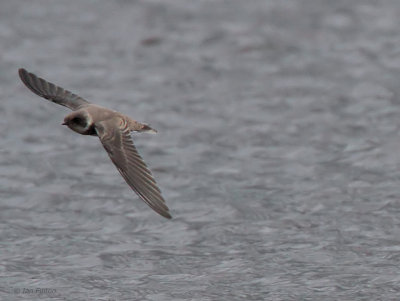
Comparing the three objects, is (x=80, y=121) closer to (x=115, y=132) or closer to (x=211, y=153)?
(x=115, y=132)

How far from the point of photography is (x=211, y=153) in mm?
7492

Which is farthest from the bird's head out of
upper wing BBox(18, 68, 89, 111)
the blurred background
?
the blurred background

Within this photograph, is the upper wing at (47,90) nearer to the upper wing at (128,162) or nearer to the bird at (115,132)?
the bird at (115,132)

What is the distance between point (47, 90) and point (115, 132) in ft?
1.52

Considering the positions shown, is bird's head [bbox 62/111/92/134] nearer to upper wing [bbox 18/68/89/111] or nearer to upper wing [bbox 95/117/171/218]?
upper wing [bbox 95/117/171/218]

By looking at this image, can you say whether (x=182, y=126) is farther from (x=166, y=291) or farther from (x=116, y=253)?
(x=166, y=291)

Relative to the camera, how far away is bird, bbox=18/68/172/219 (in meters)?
5.01

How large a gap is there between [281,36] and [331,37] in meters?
0.36

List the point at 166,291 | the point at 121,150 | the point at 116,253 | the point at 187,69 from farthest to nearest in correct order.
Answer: the point at 187,69, the point at 116,253, the point at 166,291, the point at 121,150

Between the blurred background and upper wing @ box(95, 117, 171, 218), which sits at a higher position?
upper wing @ box(95, 117, 171, 218)

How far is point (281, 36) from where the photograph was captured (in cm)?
927

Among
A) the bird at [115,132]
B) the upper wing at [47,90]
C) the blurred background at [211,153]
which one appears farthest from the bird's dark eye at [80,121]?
the blurred background at [211,153]

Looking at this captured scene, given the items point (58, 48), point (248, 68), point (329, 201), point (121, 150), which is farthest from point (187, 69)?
point (121, 150)

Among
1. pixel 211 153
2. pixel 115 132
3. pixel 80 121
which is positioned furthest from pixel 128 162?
pixel 211 153
